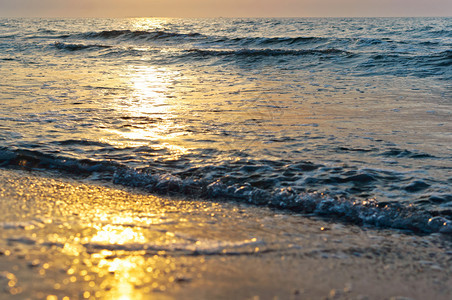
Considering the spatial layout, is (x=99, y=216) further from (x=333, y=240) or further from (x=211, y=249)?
(x=333, y=240)

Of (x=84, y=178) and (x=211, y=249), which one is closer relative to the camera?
(x=211, y=249)

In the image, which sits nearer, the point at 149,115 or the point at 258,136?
the point at 258,136

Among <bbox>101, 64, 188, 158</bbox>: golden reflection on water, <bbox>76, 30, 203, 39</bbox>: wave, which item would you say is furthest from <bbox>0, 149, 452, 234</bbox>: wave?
<bbox>76, 30, 203, 39</bbox>: wave

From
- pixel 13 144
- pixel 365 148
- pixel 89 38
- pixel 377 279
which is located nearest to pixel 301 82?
pixel 365 148

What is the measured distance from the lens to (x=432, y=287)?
7.01ft

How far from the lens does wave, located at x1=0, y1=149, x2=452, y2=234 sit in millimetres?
3182

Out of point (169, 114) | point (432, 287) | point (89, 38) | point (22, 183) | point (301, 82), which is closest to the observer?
point (432, 287)

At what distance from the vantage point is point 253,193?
3.70m

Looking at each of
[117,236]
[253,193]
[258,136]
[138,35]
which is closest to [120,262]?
[117,236]

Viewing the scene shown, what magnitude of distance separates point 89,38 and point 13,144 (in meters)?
26.5

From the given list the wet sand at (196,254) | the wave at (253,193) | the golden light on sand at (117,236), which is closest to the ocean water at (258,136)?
the wave at (253,193)

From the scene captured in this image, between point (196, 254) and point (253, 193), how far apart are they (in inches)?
54.9

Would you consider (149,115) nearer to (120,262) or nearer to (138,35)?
(120,262)

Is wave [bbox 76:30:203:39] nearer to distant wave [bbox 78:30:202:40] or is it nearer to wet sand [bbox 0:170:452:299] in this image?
distant wave [bbox 78:30:202:40]
